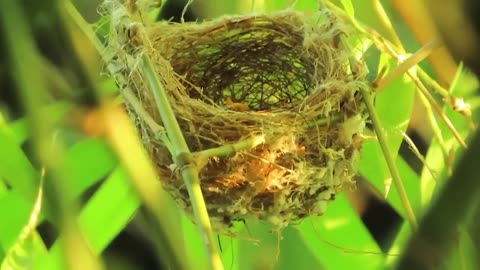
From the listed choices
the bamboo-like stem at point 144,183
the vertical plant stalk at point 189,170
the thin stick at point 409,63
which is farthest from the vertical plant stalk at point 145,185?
the thin stick at point 409,63

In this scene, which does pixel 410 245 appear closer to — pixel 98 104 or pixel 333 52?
pixel 98 104

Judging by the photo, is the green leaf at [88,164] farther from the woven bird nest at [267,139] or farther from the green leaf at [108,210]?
the woven bird nest at [267,139]

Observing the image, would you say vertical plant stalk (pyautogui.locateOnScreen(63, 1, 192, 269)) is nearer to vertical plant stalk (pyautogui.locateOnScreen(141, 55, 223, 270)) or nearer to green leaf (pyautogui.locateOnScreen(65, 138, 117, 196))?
vertical plant stalk (pyautogui.locateOnScreen(141, 55, 223, 270))

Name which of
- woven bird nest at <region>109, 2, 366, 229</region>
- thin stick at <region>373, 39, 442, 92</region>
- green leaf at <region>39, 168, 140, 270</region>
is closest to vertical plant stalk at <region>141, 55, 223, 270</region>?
woven bird nest at <region>109, 2, 366, 229</region>

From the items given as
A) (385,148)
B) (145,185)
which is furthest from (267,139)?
(145,185)

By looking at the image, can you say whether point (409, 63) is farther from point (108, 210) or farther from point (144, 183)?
point (108, 210)

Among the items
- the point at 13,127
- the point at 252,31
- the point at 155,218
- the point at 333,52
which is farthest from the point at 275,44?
the point at 155,218
